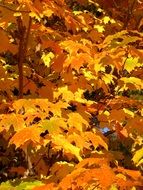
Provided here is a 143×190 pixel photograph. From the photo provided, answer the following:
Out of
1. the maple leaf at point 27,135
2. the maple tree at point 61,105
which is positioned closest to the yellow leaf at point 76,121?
the maple tree at point 61,105

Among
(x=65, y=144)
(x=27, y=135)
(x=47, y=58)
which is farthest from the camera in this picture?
(x=47, y=58)

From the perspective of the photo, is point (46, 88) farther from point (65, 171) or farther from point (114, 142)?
point (114, 142)

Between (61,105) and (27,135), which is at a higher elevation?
(61,105)

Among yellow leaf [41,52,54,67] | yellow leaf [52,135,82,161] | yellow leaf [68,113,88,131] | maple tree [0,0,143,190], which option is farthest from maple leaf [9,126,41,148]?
yellow leaf [41,52,54,67]

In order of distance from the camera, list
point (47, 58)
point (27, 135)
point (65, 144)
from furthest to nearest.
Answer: point (47, 58) < point (65, 144) < point (27, 135)

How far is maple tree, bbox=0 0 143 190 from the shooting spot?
9.40 ft

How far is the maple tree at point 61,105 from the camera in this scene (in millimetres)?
2865

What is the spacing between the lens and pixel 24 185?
2.88 meters

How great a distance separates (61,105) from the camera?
321 centimetres

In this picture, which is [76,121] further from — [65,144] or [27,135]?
[27,135]

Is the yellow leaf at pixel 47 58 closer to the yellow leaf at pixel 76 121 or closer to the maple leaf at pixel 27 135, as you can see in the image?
the yellow leaf at pixel 76 121

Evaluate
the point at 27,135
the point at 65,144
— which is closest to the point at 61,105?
the point at 65,144

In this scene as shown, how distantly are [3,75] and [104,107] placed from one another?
40.6 inches

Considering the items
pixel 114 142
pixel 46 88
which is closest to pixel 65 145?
pixel 46 88
